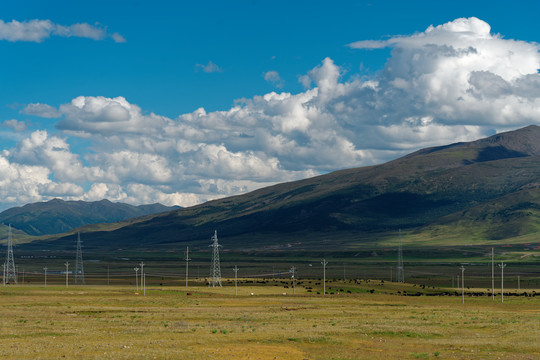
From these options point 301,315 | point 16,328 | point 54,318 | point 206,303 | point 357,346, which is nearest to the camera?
point 357,346

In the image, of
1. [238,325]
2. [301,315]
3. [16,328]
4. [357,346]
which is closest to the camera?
[357,346]

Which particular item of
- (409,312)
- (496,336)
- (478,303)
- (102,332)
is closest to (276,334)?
(102,332)

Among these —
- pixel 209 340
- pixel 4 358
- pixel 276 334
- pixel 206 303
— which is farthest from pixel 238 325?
pixel 206 303

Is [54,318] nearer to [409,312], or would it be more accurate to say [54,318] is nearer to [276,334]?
[276,334]

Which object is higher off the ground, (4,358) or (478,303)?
(4,358)

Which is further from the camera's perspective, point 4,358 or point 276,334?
point 276,334

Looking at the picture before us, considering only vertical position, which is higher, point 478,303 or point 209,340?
point 209,340

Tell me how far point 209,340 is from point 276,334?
7737mm

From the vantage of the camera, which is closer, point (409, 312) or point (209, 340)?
point (209, 340)

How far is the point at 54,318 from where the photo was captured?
76000mm

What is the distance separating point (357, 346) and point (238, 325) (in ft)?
60.4

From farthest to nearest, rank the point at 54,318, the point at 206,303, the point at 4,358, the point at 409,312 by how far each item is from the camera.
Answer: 1. the point at 206,303
2. the point at 409,312
3. the point at 54,318
4. the point at 4,358

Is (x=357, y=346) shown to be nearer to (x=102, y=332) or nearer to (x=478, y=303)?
(x=102, y=332)

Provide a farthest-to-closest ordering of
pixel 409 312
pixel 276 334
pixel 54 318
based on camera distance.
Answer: pixel 409 312, pixel 54 318, pixel 276 334
